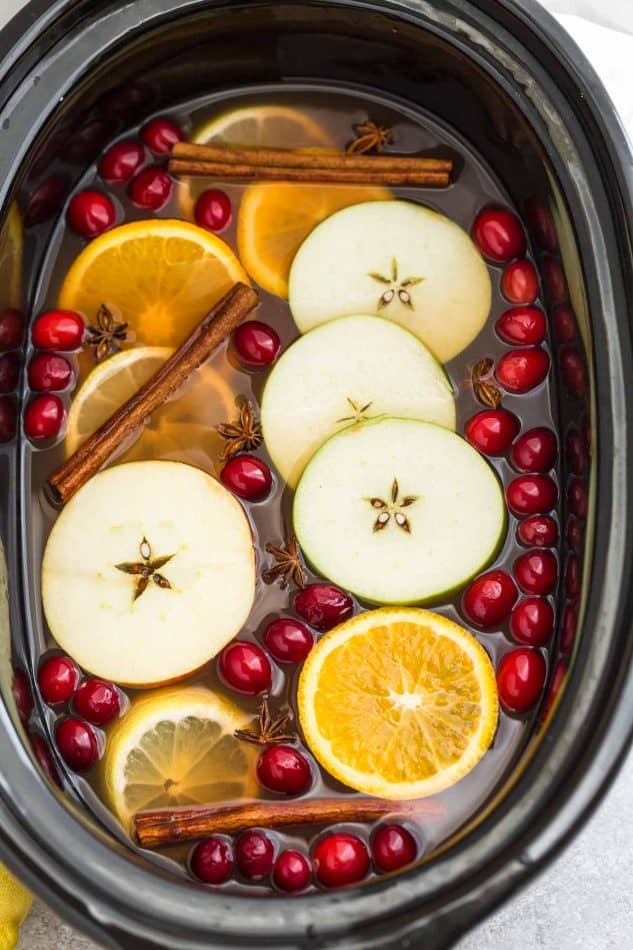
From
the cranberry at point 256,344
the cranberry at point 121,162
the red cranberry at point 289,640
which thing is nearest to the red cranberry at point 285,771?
the red cranberry at point 289,640

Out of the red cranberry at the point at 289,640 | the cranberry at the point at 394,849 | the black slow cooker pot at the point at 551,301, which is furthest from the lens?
the red cranberry at the point at 289,640

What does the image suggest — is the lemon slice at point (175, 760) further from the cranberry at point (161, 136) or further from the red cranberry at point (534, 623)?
the cranberry at point (161, 136)

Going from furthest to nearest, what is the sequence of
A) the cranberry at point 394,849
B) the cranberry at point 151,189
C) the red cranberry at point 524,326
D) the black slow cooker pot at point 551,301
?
the cranberry at point 151,189 → the red cranberry at point 524,326 → the cranberry at point 394,849 → the black slow cooker pot at point 551,301

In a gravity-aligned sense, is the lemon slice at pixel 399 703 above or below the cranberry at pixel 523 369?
below

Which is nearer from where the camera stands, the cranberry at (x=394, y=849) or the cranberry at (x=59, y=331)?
the cranberry at (x=394, y=849)

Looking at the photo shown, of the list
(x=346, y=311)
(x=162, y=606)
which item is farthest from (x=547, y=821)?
(x=346, y=311)

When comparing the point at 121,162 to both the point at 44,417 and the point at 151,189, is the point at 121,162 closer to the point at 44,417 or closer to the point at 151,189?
the point at 151,189
